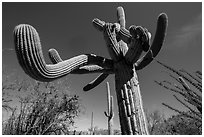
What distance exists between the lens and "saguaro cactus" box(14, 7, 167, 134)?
196 cm

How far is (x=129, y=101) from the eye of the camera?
8.48ft

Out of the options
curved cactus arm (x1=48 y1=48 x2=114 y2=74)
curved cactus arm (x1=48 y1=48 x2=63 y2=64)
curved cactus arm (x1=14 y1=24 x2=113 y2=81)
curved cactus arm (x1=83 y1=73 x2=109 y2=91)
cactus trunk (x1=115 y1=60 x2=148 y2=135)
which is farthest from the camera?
curved cactus arm (x1=83 y1=73 x2=109 y2=91)

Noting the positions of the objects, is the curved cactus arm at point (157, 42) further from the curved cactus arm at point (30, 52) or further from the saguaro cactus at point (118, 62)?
the curved cactus arm at point (30, 52)

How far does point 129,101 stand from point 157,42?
0.97m

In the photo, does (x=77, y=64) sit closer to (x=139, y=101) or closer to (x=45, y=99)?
(x=139, y=101)

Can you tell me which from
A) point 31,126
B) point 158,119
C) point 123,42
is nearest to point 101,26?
point 123,42

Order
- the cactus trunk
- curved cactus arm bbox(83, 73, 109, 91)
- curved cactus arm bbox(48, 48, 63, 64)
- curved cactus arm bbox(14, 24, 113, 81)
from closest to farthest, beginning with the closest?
curved cactus arm bbox(14, 24, 113, 81), the cactus trunk, curved cactus arm bbox(48, 48, 63, 64), curved cactus arm bbox(83, 73, 109, 91)

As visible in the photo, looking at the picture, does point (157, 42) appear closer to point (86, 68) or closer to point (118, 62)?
point (118, 62)

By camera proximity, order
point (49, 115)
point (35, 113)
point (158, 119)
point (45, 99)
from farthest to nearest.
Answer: point (158, 119), point (45, 99), point (49, 115), point (35, 113)

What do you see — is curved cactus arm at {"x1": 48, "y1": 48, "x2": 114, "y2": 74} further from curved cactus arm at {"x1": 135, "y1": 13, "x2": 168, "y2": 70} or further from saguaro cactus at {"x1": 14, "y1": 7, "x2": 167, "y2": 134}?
curved cactus arm at {"x1": 135, "y1": 13, "x2": 168, "y2": 70}

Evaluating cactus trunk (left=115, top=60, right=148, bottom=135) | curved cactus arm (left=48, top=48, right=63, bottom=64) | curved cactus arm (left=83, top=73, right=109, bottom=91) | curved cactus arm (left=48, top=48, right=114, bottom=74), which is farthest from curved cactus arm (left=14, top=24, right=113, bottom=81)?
curved cactus arm (left=83, top=73, right=109, bottom=91)

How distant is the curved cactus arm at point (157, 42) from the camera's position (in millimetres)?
2641

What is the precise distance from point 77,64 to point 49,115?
817cm

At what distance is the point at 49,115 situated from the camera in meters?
10.0
